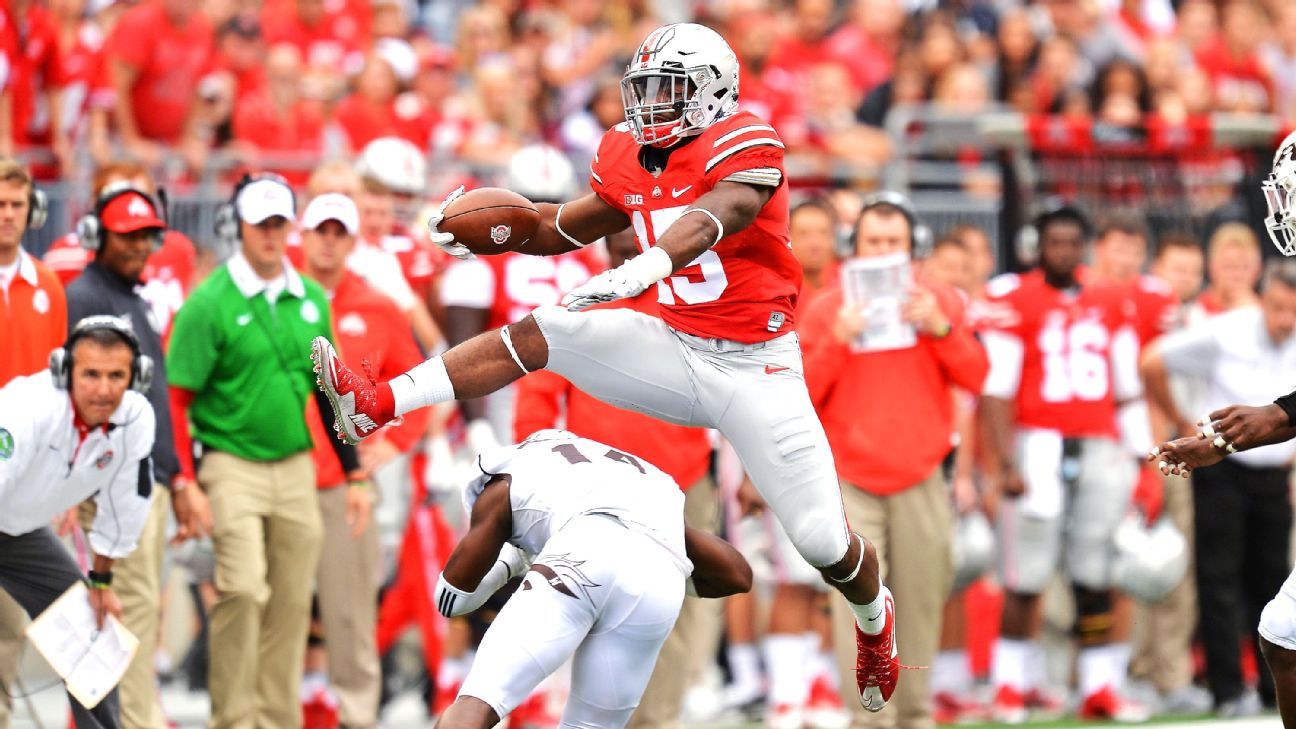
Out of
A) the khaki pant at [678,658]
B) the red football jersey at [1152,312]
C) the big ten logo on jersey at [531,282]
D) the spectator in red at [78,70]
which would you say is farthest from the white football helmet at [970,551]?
the spectator in red at [78,70]

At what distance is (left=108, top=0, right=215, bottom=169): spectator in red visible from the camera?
34.3 feet

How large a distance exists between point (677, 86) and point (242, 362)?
2487 millimetres

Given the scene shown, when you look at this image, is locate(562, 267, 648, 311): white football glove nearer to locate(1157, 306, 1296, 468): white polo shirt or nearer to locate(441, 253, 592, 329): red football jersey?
locate(441, 253, 592, 329): red football jersey

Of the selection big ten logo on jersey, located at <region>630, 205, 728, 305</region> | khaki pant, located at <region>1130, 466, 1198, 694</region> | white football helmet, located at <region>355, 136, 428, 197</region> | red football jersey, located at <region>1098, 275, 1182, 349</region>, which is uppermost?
white football helmet, located at <region>355, 136, 428, 197</region>

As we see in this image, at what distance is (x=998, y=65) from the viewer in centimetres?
1316

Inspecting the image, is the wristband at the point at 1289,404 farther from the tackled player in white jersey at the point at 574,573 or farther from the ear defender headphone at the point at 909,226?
the ear defender headphone at the point at 909,226

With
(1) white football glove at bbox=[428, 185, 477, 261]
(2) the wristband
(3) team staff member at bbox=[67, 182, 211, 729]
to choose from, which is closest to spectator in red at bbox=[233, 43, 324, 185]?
(3) team staff member at bbox=[67, 182, 211, 729]

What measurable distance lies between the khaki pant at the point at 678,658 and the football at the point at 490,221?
6.13 ft

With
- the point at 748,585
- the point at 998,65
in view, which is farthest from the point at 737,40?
the point at 748,585

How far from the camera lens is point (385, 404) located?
5660 millimetres

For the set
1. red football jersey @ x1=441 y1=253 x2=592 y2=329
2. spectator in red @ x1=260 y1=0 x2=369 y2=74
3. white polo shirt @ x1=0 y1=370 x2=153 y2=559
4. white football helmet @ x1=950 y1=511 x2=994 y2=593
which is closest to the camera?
white polo shirt @ x1=0 y1=370 x2=153 y2=559

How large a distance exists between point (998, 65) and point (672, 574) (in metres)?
8.37

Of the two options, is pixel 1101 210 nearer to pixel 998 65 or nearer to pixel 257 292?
pixel 998 65

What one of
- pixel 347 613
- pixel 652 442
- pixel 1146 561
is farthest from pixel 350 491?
pixel 1146 561
